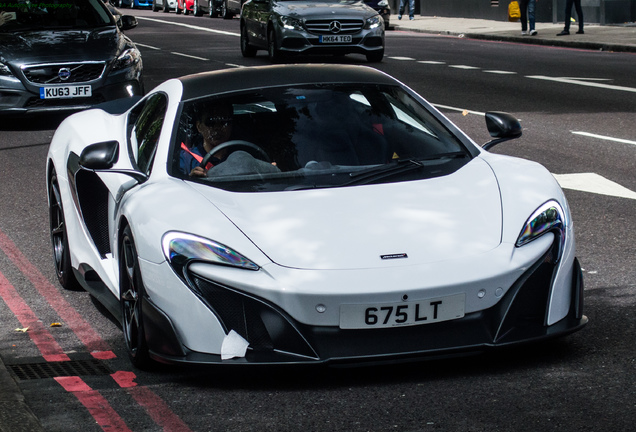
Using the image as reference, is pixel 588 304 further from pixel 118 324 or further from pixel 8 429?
pixel 8 429

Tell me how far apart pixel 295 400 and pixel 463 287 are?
0.75 metres

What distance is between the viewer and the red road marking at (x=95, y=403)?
13.7 ft

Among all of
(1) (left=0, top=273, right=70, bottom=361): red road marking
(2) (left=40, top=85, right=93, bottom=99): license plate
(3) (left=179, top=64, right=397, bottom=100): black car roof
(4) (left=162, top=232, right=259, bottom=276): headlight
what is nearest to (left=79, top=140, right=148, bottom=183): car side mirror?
(3) (left=179, top=64, right=397, bottom=100): black car roof

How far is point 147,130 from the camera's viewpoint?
5.77 metres

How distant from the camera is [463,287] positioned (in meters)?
4.32

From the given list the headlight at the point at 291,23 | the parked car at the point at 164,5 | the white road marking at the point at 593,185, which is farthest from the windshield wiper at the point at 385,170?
the parked car at the point at 164,5

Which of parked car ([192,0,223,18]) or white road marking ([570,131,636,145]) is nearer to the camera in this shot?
white road marking ([570,131,636,145])

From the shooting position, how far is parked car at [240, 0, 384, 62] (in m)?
21.9

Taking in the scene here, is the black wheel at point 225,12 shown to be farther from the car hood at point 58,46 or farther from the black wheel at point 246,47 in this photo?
the car hood at point 58,46

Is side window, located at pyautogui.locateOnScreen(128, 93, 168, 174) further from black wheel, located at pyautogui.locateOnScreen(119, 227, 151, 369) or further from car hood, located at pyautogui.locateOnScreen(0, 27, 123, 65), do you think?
car hood, located at pyautogui.locateOnScreen(0, 27, 123, 65)

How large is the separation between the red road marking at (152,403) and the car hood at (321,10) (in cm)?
1772

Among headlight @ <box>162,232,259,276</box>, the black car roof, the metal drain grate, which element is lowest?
the metal drain grate

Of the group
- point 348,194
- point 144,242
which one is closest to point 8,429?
point 144,242

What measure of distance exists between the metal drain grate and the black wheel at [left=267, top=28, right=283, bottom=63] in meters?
17.6
